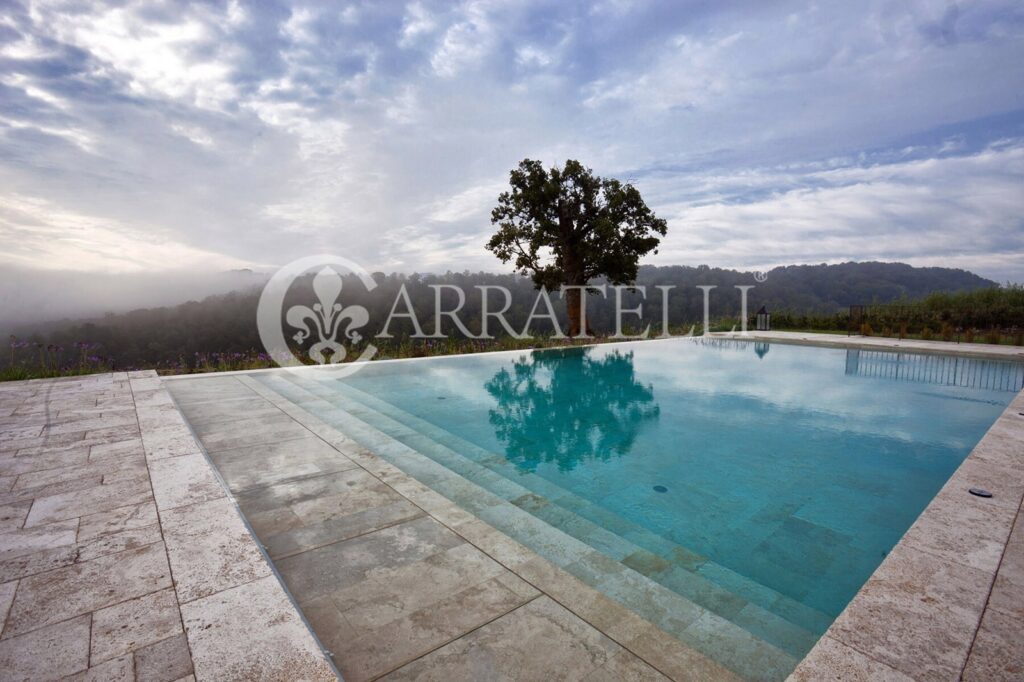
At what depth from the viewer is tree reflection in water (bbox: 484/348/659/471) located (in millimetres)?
4492

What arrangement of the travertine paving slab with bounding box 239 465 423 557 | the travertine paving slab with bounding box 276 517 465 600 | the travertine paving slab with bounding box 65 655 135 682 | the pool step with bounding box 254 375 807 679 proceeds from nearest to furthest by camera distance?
the travertine paving slab with bounding box 65 655 135 682, the pool step with bounding box 254 375 807 679, the travertine paving slab with bounding box 276 517 465 600, the travertine paving slab with bounding box 239 465 423 557

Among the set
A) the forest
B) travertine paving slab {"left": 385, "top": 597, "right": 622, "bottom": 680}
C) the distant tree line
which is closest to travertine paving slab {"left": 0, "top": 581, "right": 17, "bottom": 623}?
travertine paving slab {"left": 385, "top": 597, "right": 622, "bottom": 680}

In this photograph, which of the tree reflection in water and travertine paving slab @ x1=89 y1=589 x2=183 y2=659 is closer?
travertine paving slab @ x1=89 y1=589 x2=183 y2=659

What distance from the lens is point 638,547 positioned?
104 inches

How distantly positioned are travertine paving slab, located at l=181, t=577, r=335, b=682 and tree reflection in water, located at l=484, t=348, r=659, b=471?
2.57 meters

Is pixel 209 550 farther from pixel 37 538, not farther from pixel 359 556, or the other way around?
pixel 37 538

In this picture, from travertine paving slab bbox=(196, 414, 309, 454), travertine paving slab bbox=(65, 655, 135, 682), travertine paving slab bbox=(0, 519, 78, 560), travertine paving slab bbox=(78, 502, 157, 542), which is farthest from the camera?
travertine paving slab bbox=(196, 414, 309, 454)

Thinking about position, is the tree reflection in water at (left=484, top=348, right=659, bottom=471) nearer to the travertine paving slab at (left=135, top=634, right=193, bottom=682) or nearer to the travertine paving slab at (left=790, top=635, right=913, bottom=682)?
the travertine paving slab at (left=790, top=635, right=913, bottom=682)

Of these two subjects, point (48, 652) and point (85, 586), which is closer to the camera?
point (48, 652)

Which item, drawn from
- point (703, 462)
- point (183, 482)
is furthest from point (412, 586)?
point (703, 462)

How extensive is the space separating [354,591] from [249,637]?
0.45 meters

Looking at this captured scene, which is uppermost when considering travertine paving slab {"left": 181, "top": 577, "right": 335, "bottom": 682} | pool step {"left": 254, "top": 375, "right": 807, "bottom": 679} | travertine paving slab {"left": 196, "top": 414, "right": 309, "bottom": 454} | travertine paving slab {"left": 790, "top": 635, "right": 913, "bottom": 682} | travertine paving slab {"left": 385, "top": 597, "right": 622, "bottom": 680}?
travertine paving slab {"left": 181, "top": 577, "right": 335, "bottom": 682}

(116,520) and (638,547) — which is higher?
(116,520)

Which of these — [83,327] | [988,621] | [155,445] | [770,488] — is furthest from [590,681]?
[83,327]
